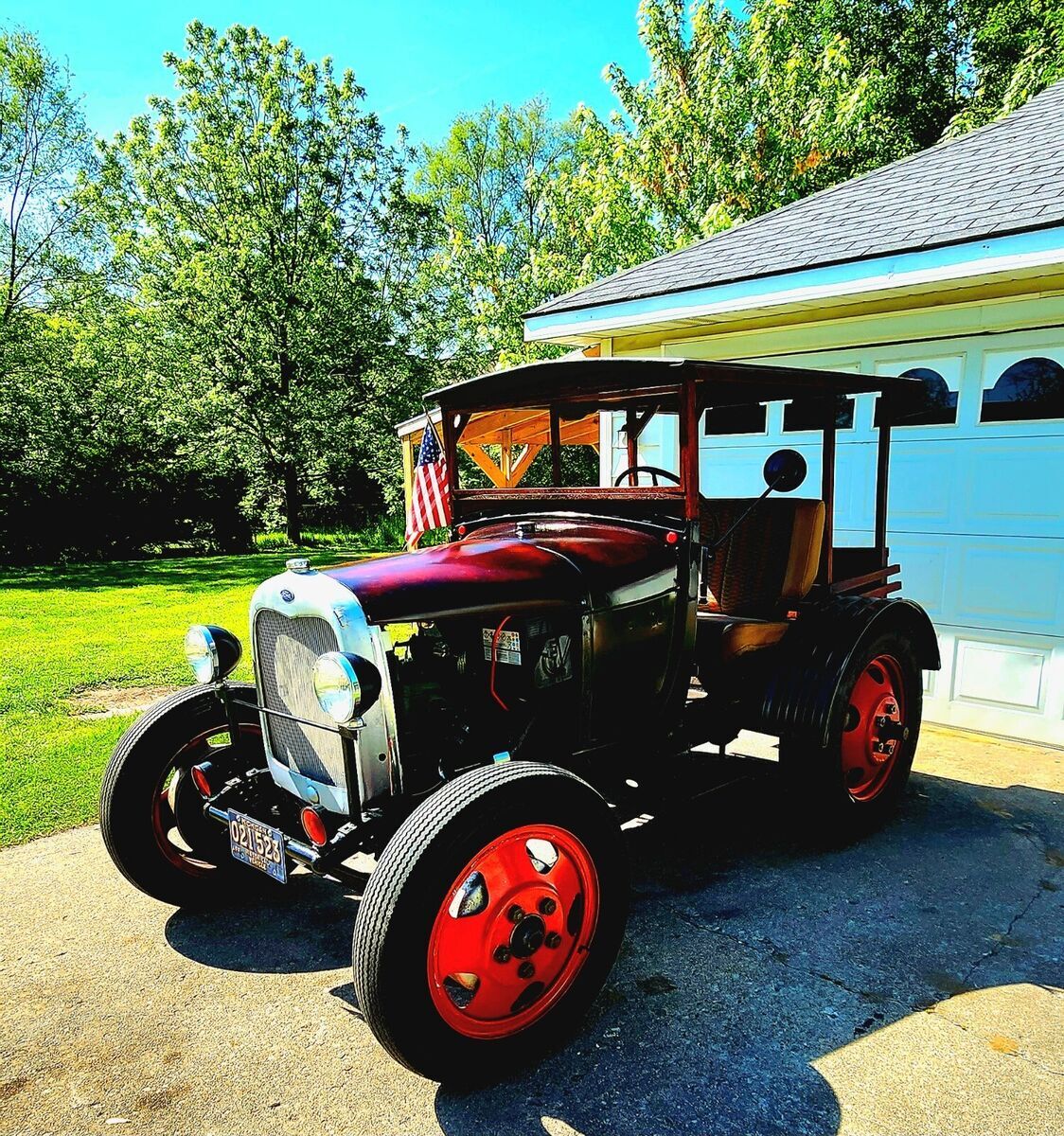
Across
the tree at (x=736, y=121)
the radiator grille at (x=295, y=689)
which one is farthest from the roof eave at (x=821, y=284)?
the tree at (x=736, y=121)

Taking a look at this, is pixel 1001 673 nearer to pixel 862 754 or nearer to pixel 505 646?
pixel 862 754

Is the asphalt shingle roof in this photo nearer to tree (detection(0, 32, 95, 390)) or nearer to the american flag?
the american flag

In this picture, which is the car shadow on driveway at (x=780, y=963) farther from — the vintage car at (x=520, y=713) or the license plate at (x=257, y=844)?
the license plate at (x=257, y=844)

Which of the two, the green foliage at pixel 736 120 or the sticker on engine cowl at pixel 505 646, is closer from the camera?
the sticker on engine cowl at pixel 505 646

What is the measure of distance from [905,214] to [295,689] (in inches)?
189

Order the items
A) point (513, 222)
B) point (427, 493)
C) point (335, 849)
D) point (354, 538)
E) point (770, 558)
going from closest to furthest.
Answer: point (335, 849)
point (770, 558)
point (427, 493)
point (354, 538)
point (513, 222)

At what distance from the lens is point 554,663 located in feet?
9.14

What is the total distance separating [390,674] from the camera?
2428 mm

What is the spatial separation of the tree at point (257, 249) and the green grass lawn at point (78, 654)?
4298mm

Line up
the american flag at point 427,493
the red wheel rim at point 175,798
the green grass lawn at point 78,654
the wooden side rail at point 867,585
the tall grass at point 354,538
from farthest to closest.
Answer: the tall grass at point 354,538 → the american flag at point 427,493 → the green grass lawn at point 78,654 → the wooden side rail at point 867,585 → the red wheel rim at point 175,798

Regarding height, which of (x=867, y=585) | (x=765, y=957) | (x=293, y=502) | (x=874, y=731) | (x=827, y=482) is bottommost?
(x=765, y=957)

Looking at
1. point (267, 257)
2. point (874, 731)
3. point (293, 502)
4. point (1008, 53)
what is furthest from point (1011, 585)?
point (267, 257)

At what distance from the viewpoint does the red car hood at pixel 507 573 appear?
8.12ft

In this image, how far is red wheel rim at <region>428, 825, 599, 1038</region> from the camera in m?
2.05
